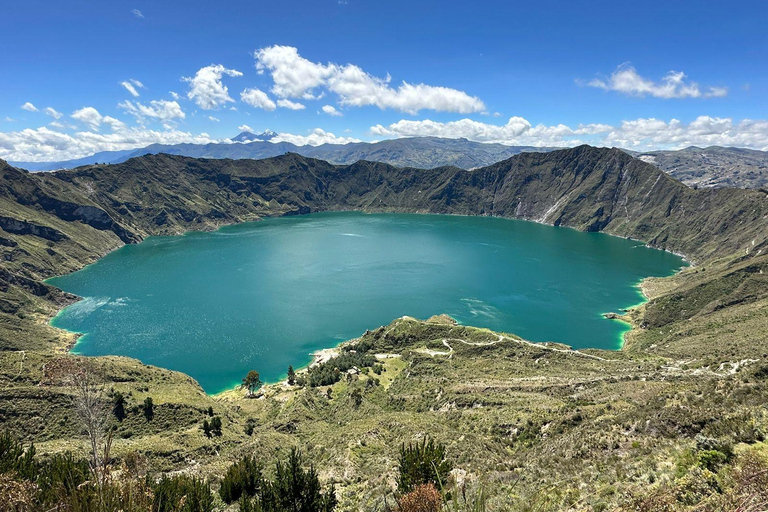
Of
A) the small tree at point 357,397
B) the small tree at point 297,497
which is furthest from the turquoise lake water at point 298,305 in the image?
the small tree at point 297,497

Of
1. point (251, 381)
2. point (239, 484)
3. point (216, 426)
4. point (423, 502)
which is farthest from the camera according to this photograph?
point (251, 381)

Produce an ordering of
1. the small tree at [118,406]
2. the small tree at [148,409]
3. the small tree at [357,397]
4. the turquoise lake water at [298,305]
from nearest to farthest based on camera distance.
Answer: the small tree at [118,406] < the small tree at [148,409] < the small tree at [357,397] < the turquoise lake water at [298,305]

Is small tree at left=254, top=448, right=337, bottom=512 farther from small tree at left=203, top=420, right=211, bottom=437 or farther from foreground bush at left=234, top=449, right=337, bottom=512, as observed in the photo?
small tree at left=203, top=420, right=211, bottom=437

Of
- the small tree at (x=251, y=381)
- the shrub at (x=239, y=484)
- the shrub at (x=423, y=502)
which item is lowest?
the small tree at (x=251, y=381)

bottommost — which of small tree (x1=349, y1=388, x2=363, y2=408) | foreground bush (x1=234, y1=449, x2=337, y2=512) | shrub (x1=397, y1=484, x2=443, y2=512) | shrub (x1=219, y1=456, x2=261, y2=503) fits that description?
small tree (x1=349, y1=388, x2=363, y2=408)

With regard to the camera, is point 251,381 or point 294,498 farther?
point 251,381

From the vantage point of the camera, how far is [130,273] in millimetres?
182125

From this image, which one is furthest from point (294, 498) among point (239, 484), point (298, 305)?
point (298, 305)

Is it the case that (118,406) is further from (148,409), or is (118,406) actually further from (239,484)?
(239,484)

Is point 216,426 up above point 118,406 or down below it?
below

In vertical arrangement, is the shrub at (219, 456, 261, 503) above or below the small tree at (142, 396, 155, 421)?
above

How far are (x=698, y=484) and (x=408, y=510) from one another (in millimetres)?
11374

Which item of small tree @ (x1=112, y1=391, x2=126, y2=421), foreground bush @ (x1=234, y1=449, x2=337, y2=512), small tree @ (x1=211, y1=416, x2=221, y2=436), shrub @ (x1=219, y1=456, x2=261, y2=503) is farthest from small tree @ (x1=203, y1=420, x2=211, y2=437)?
foreground bush @ (x1=234, y1=449, x2=337, y2=512)

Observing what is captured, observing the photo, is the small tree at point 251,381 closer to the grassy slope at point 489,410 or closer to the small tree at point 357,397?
the grassy slope at point 489,410
